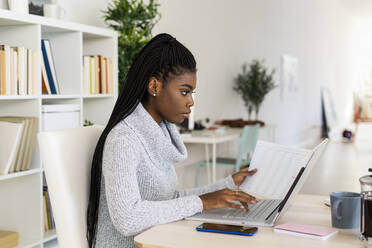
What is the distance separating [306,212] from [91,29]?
1.96m

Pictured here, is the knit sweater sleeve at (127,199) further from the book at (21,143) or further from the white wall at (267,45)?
the white wall at (267,45)

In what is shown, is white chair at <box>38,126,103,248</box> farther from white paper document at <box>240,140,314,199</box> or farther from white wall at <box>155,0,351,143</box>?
white wall at <box>155,0,351,143</box>

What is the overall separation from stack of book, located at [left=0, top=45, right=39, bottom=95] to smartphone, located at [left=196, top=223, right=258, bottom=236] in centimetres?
151

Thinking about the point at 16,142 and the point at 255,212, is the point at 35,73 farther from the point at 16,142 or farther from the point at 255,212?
the point at 255,212

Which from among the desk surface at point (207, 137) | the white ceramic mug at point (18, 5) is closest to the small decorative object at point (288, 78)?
the desk surface at point (207, 137)

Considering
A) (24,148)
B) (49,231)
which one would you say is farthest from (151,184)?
(49,231)

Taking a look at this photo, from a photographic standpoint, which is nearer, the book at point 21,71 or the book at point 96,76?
the book at point 21,71

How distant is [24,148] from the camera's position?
8.12ft

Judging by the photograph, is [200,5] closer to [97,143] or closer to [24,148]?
[24,148]

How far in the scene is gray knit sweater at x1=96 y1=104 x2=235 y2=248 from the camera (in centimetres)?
129

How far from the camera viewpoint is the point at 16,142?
2391mm

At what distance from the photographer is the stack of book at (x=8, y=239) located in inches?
94.7

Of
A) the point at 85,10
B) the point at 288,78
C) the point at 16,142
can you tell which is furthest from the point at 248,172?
the point at 288,78

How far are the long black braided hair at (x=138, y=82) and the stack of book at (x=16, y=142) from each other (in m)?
1.06
